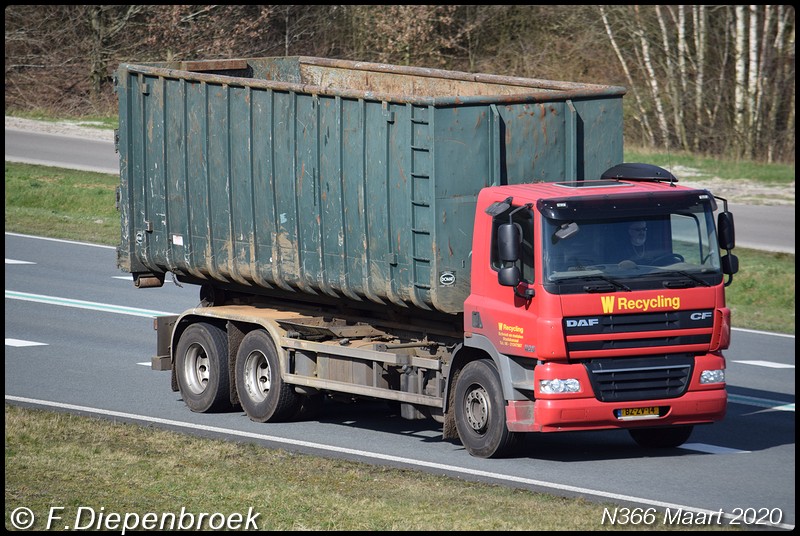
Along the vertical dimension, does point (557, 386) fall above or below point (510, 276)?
below

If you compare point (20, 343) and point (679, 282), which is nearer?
point (679, 282)

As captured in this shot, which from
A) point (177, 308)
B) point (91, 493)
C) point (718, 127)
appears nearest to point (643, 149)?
point (718, 127)

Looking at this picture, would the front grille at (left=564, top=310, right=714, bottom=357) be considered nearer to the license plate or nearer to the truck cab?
the truck cab

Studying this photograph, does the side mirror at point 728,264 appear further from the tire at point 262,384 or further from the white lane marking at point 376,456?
the tire at point 262,384

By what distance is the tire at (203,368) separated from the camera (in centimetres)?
1527

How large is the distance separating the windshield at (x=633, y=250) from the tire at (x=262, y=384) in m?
3.78

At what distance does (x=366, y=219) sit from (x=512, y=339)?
2094mm

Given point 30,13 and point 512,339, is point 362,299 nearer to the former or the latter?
point 512,339

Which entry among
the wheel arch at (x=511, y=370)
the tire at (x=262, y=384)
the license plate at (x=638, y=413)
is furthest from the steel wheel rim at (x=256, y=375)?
the license plate at (x=638, y=413)

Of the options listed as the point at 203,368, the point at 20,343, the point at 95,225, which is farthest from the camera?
the point at 95,225

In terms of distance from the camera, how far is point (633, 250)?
12.3 metres

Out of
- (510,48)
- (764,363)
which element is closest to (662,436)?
(764,363)

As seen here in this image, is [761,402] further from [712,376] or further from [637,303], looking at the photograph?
[637,303]

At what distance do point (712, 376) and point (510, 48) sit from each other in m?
29.7
